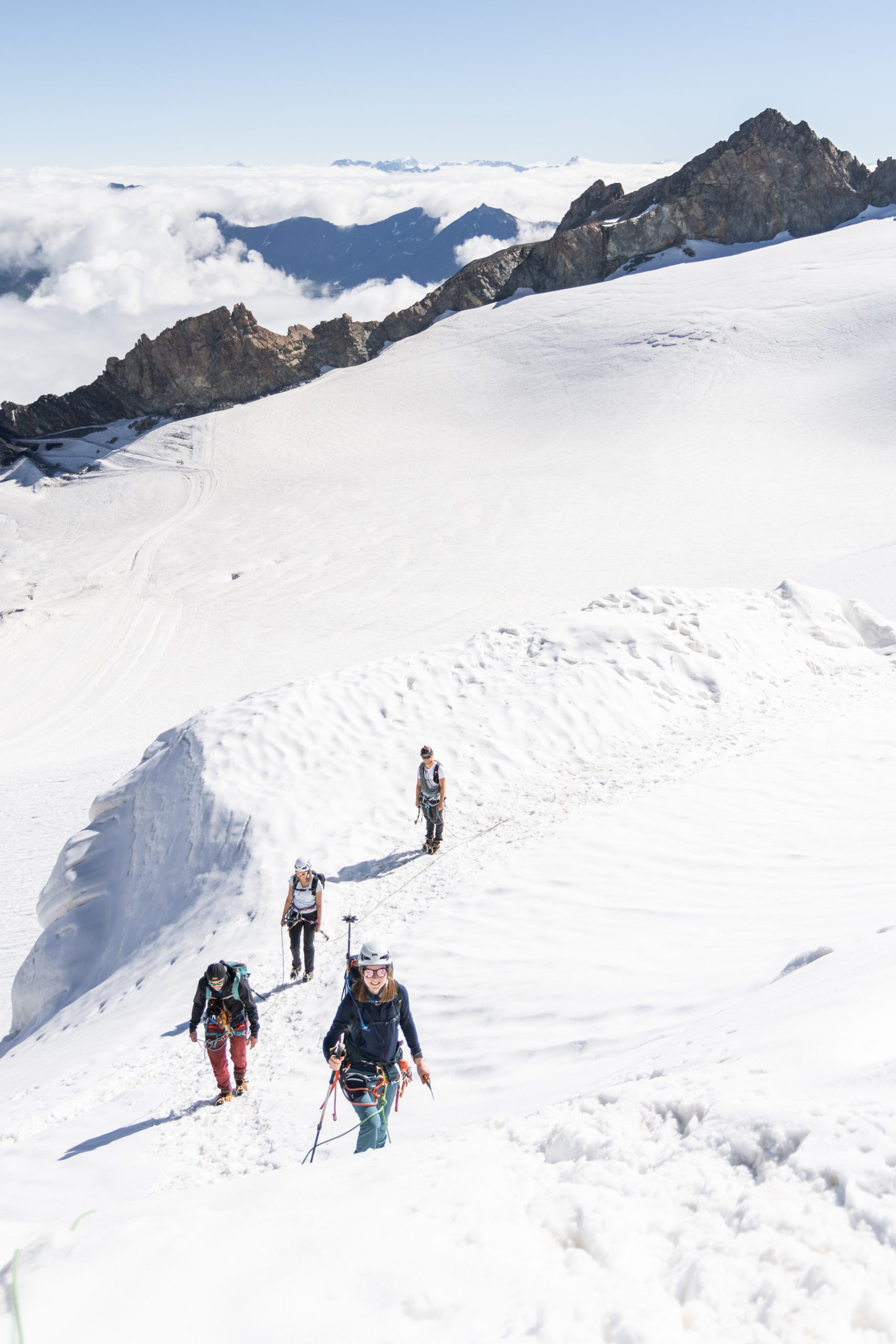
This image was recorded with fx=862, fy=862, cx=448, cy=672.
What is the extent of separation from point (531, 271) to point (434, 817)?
197 ft

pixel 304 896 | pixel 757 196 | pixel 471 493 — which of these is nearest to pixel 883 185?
pixel 757 196

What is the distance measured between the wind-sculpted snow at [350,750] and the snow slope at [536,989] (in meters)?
0.06

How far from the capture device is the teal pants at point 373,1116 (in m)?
4.97

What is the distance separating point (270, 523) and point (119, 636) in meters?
11.4

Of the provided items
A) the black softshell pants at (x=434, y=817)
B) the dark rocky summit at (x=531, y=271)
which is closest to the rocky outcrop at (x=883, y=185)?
the dark rocky summit at (x=531, y=271)

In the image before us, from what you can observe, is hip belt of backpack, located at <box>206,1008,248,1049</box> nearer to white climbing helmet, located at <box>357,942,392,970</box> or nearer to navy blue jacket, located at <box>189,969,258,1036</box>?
navy blue jacket, located at <box>189,969,258,1036</box>

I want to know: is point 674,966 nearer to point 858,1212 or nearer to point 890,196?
point 858,1212

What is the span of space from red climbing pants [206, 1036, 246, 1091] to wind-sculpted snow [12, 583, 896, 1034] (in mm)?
2820

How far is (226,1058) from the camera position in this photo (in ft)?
21.4

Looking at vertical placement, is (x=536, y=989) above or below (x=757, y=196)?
below

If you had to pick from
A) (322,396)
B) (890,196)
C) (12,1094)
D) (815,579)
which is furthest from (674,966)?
(890,196)

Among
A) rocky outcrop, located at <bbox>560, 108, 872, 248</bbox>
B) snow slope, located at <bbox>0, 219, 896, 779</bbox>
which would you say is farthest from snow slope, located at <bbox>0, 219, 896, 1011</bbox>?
rocky outcrop, located at <bbox>560, 108, 872, 248</bbox>

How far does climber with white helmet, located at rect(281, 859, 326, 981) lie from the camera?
8.16 m

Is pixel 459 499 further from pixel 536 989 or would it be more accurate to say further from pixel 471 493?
pixel 536 989
